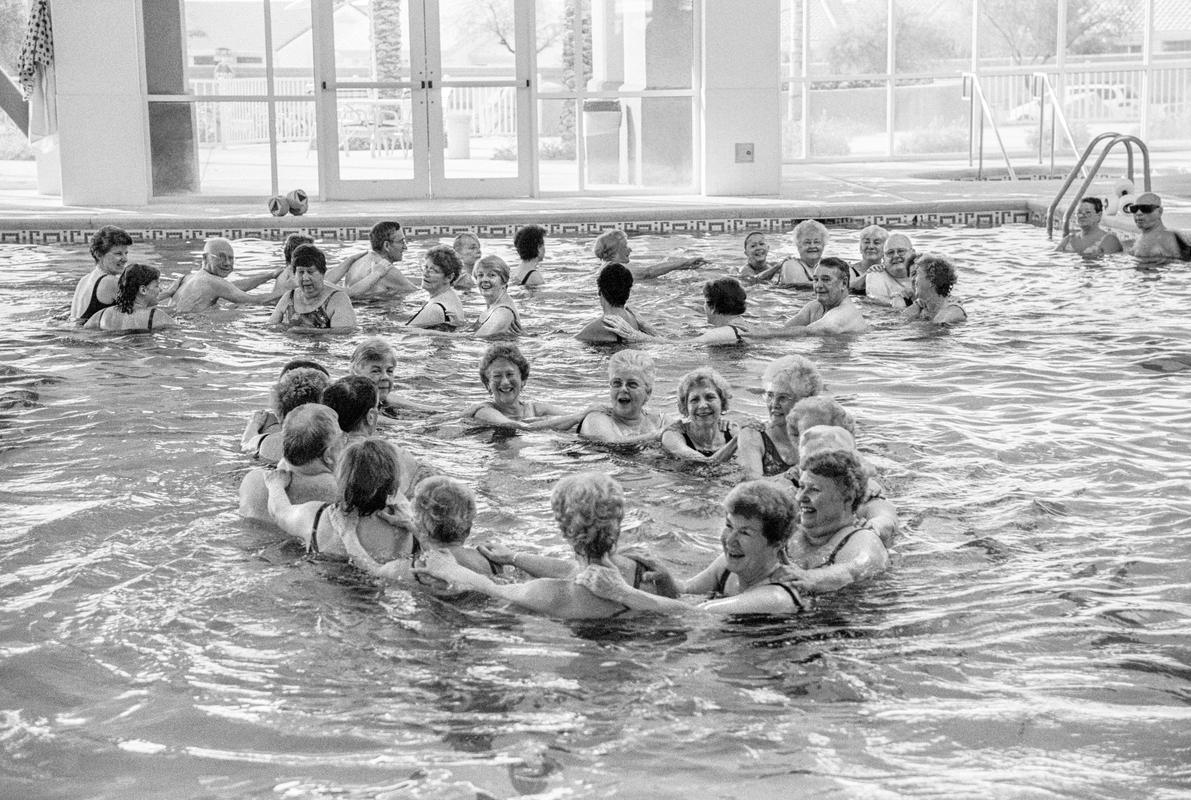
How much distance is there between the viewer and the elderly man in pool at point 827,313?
9953mm

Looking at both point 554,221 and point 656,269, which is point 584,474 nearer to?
point 656,269

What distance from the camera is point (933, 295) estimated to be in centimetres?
1033

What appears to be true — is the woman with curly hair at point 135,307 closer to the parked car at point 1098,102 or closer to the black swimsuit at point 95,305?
the black swimsuit at point 95,305

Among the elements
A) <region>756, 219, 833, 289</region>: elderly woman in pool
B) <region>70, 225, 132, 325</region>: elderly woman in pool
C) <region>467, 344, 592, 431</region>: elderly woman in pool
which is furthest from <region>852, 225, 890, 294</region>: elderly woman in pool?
<region>70, 225, 132, 325</region>: elderly woman in pool

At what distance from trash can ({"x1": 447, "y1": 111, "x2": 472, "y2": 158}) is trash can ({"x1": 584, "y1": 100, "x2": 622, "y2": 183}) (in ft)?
4.88

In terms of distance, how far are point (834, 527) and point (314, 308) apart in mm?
5893

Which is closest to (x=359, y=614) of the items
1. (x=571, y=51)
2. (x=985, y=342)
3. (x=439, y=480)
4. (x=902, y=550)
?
(x=439, y=480)

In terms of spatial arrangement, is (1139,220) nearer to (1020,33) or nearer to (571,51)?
(571,51)

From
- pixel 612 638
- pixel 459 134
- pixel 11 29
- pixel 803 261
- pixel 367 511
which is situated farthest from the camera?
pixel 11 29

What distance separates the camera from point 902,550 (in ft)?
19.0

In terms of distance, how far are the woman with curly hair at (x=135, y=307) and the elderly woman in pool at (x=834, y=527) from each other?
615 centimetres

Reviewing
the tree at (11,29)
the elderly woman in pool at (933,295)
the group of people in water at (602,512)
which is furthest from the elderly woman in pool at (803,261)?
the tree at (11,29)

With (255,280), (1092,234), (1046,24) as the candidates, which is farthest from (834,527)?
(1046,24)

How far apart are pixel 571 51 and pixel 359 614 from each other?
45.6ft
